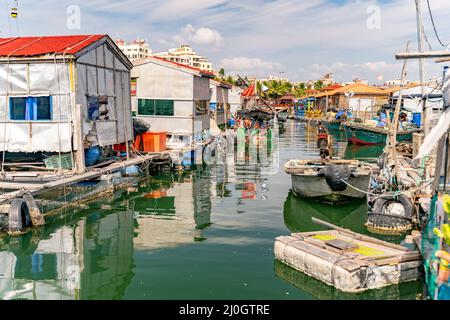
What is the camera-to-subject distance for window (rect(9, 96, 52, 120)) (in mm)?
17219

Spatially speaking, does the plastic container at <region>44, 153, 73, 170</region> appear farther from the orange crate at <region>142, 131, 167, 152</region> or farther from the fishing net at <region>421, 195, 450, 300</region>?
the fishing net at <region>421, 195, 450, 300</region>

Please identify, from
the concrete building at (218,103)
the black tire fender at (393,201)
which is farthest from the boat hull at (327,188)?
the concrete building at (218,103)

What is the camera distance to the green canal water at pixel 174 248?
30.9 feet

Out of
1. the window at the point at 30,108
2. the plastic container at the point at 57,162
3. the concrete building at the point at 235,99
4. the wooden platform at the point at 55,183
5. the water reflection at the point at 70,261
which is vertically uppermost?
the concrete building at the point at 235,99

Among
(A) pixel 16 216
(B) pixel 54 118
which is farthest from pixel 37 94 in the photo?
(A) pixel 16 216

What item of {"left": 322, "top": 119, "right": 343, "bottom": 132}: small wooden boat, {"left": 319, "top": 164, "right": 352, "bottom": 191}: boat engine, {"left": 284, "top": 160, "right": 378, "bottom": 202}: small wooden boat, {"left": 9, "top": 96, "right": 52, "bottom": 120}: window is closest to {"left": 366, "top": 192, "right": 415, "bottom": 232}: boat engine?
{"left": 284, "top": 160, "right": 378, "bottom": 202}: small wooden boat

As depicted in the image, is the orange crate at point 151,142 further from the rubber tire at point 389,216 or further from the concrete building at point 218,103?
the concrete building at point 218,103

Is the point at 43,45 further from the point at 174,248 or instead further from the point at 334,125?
the point at 334,125

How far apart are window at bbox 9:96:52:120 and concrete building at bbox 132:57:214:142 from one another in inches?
442

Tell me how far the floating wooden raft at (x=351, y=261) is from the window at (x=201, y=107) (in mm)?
19518

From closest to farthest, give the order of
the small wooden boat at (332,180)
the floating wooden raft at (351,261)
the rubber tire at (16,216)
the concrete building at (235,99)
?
the floating wooden raft at (351,261), the rubber tire at (16,216), the small wooden boat at (332,180), the concrete building at (235,99)

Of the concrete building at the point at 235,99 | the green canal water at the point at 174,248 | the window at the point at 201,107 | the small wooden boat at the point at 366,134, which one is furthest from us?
the concrete building at the point at 235,99

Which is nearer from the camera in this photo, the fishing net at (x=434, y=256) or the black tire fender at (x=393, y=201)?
the fishing net at (x=434, y=256)
